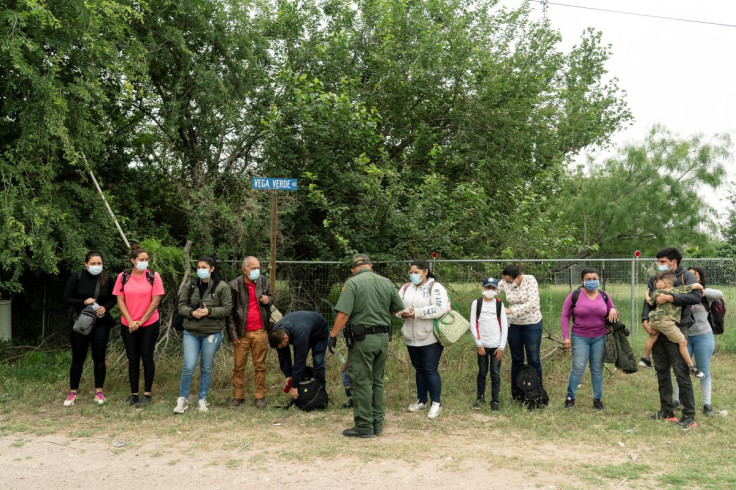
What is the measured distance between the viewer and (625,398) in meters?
7.08

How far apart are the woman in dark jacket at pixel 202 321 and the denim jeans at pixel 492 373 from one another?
3014 mm

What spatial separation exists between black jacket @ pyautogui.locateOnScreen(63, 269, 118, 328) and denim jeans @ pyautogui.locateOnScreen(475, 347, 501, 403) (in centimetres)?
444

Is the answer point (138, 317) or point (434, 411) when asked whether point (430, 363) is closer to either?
point (434, 411)

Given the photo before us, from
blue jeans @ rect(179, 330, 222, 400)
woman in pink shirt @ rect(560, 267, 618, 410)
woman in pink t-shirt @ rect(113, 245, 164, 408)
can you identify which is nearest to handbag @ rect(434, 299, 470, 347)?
woman in pink shirt @ rect(560, 267, 618, 410)

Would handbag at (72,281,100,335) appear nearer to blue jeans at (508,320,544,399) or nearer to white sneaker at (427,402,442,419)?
white sneaker at (427,402,442,419)

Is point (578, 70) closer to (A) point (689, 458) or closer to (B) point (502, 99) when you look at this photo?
(B) point (502, 99)

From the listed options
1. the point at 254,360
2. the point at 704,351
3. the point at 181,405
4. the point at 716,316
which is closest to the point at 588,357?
the point at 704,351

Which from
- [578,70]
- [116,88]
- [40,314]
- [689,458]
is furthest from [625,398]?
[578,70]

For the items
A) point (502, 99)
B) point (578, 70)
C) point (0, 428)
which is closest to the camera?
point (0, 428)

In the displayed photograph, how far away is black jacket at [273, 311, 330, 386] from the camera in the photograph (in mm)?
6520

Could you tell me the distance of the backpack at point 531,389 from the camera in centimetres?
665

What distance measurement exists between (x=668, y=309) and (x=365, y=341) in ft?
10.5

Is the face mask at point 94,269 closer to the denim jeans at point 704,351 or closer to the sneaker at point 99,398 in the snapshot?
the sneaker at point 99,398

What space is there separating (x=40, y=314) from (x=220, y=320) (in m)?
5.51
